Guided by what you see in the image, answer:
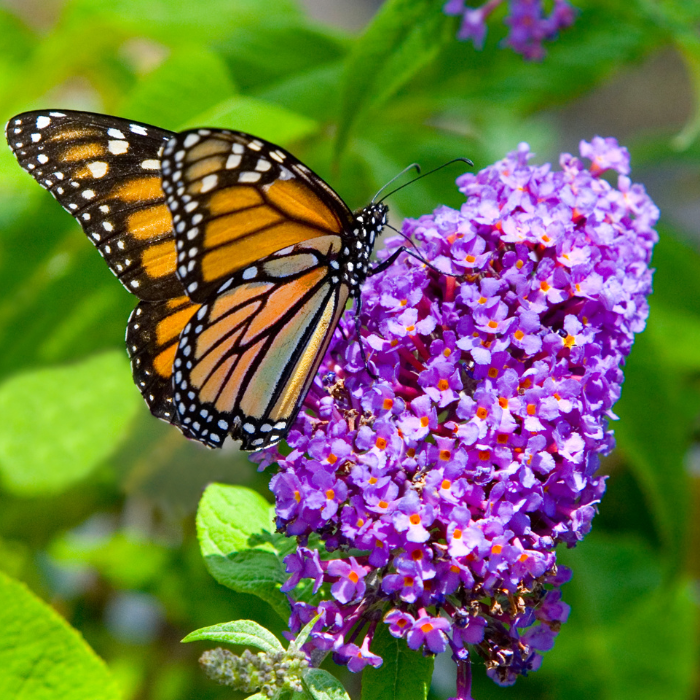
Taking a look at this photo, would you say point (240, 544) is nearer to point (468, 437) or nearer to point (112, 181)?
point (468, 437)

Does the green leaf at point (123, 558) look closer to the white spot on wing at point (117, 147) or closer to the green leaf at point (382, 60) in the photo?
the white spot on wing at point (117, 147)

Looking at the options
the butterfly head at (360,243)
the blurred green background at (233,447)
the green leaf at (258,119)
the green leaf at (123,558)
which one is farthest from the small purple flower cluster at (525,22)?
the green leaf at (123,558)

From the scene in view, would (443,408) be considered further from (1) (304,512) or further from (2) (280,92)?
(2) (280,92)

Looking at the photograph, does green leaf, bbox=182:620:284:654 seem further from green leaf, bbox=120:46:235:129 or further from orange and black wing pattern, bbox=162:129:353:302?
green leaf, bbox=120:46:235:129

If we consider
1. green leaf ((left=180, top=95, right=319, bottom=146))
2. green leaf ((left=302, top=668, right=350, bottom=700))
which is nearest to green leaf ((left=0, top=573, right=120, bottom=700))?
green leaf ((left=302, top=668, right=350, bottom=700))

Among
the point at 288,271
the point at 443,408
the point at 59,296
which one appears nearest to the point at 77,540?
the point at 59,296

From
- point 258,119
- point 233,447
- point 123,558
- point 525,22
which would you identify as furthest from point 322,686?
point 123,558
